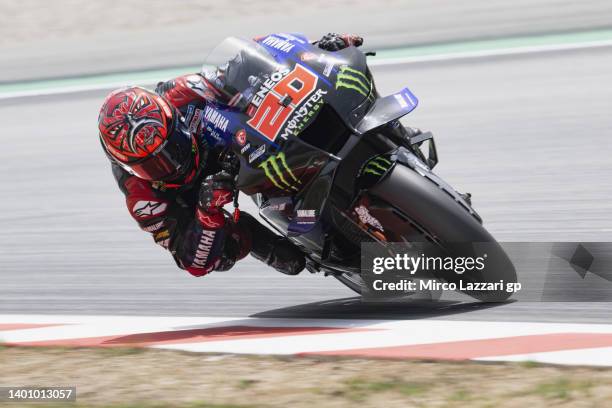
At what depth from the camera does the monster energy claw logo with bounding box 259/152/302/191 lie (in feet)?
16.5

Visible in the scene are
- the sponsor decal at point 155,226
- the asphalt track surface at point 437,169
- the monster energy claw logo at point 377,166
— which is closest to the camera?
the monster energy claw logo at point 377,166

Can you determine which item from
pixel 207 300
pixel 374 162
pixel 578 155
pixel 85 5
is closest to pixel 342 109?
pixel 374 162

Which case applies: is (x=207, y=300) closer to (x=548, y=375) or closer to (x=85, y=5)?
(x=548, y=375)

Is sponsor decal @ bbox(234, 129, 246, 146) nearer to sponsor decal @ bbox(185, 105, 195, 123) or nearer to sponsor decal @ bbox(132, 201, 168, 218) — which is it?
sponsor decal @ bbox(185, 105, 195, 123)

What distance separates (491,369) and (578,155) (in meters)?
3.95

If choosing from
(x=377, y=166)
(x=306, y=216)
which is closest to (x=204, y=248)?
(x=306, y=216)

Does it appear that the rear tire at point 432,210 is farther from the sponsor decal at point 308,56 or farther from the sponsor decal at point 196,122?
the sponsor decal at point 196,122

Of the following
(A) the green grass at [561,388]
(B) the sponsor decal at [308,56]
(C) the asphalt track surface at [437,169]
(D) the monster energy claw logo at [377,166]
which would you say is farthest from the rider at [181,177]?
(A) the green grass at [561,388]

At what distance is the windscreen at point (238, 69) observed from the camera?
5.13m

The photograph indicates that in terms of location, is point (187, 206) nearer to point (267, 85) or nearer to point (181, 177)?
point (181, 177)

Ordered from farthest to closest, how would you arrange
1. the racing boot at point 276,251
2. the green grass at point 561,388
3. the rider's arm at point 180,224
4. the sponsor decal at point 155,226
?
the racing boot at point 276,251 → the sponsor decal at point 155,226 → the rider's arm at point 180,224 → the green grass at point 561,388

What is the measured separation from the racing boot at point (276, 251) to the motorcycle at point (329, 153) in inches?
19.6

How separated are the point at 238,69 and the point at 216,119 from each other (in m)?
0.27

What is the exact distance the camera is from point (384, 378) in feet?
13.9
